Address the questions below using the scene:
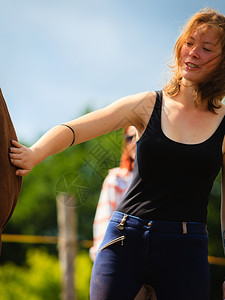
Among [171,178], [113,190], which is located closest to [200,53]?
[171,178]

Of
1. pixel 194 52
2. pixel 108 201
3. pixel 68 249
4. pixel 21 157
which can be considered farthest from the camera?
pixel 68 249

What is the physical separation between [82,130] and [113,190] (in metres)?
1.32

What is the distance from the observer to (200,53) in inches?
69.1

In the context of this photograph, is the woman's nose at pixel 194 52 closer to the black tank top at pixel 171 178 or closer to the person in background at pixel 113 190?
the black tank top at pixel 171 178

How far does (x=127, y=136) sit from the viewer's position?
118 inches

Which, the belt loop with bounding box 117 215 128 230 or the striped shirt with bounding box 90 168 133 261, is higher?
the belt loop with bounding box 117 215 128 230

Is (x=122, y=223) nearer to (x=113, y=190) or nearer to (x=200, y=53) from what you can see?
(x=200, y=53)

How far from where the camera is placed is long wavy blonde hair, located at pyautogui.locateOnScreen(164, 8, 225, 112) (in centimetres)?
179

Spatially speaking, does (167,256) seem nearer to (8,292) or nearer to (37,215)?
(8,292)

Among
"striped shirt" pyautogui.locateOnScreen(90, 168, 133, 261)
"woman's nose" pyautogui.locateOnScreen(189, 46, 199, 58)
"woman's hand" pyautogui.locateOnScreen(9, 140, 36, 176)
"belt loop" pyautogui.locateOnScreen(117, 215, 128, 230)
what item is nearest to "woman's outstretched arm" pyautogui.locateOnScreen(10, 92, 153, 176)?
"woman's hand" pyautogui.locateOnScreen(9, 140, 36, 176)

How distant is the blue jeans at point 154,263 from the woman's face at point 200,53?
2.01 ft

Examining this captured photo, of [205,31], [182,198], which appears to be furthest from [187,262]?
[205,31]

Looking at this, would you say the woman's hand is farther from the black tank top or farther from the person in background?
the person in background

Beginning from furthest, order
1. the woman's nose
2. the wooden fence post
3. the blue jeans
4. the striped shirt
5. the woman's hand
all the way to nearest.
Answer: the wooden fence post, the striped shirt, the woman's nose, the blue jeans, the woman's hand
